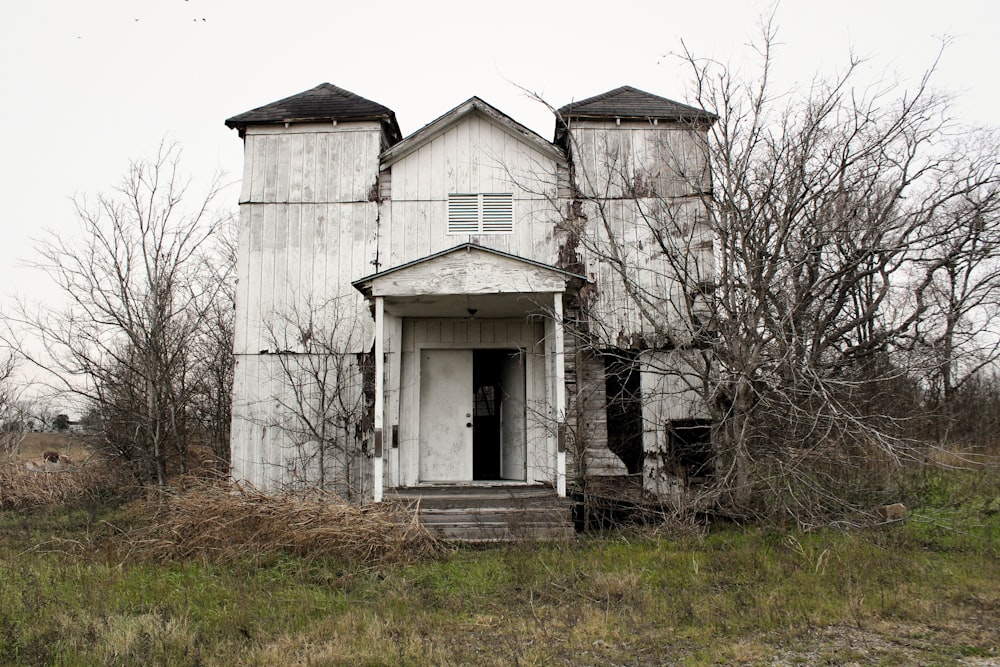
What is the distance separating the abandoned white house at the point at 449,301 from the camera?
10.8 m

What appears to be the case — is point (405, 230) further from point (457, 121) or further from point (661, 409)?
point (661, 409)

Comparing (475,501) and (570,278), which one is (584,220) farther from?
(475,501)

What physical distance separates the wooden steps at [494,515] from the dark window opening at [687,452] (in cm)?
240

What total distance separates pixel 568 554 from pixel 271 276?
257 inches

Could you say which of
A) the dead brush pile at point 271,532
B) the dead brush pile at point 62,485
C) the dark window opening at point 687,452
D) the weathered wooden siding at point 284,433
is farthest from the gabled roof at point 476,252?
the dead brush pile at point 62,485

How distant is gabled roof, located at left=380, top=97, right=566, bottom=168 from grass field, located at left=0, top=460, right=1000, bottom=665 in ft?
20.3

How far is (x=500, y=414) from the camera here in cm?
1204

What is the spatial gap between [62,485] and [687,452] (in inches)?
440

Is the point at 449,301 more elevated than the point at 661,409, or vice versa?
the point at 449,301

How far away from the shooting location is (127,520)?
10.4 meters

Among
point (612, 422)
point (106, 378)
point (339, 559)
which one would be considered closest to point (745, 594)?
point (339, 559)

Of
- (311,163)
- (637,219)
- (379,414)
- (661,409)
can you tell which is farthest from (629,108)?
(379,414)

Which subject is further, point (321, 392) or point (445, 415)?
point (445, 415)

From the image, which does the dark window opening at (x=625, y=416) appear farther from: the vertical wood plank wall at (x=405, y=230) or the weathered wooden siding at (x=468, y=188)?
the weathered wooden siding at (x=468, y=188)
